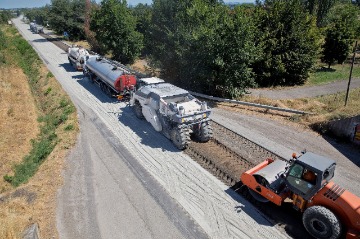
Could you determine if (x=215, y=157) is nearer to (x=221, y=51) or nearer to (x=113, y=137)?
(x=113, y=137)

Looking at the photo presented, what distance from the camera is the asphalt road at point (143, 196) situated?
30.1 ft

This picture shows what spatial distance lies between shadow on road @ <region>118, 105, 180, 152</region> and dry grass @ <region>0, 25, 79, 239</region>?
2930 mm

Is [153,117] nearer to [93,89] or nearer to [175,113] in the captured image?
[175,113]

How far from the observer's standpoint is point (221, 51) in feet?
63.7

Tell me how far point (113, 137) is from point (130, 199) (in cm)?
548

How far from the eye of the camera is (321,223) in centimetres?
824

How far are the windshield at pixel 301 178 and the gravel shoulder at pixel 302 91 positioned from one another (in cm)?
1462

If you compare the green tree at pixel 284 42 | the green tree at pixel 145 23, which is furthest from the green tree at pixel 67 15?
the green tree at pixel 284 42

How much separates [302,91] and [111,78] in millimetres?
16201

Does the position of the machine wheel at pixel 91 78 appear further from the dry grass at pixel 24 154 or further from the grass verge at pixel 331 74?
the grass verge at pixel 331 74

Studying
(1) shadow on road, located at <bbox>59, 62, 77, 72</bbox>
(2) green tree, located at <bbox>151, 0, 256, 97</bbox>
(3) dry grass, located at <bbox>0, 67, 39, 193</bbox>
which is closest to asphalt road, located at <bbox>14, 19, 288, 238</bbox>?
(3) dry grass, located at <bbox>0, 67, 39, 193</bbox>

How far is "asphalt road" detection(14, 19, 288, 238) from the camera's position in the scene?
30.1 ft

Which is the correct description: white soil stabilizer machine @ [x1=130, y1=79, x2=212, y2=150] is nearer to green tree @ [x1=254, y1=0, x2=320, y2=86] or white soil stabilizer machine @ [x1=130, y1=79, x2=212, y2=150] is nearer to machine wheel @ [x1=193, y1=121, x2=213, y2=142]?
machine wheel @ [x1=193, y1=121, x2=213, y2=142]

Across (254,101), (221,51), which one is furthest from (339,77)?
(221,51)
